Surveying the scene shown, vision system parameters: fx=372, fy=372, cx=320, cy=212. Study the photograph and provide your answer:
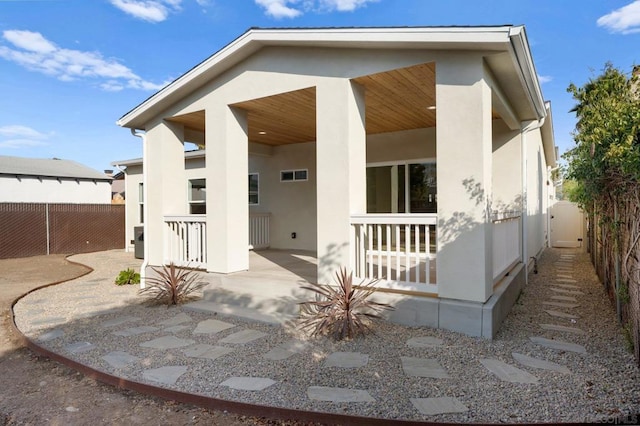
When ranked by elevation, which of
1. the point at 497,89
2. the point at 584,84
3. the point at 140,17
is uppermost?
the point at 140,17

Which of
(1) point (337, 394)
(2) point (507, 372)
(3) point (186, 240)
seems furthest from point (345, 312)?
(3) point (186, 240)

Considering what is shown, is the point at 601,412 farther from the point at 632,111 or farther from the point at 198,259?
the point at 198,259

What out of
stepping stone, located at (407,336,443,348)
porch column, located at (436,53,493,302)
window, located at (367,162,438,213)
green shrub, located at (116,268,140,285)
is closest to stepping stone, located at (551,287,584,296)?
window, located at (367,162,438,213)

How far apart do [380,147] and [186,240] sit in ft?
16.0

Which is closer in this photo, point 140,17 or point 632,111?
point 632,111

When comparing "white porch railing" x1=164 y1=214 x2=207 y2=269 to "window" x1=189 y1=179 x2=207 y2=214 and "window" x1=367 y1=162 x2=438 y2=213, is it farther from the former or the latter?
"window" x1=189 y1=179 x2=207 y2=214

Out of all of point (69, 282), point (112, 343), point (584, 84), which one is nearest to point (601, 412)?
point (112, 343)

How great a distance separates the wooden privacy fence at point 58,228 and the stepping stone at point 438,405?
15.1 metres

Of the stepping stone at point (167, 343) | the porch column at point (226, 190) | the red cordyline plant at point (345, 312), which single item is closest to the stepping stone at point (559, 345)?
the red cordyline plant at point (345, 312)

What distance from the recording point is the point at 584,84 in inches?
276

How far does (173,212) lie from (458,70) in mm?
5782

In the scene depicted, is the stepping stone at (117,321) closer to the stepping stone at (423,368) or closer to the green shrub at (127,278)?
the green shrub at (127,278)

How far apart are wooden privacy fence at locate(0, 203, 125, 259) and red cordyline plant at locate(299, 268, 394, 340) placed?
13.2 meters

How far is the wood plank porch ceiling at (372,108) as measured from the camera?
5188 mm
